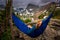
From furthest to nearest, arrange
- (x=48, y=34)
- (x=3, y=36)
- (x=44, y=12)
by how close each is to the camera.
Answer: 1. (x=44, y=12)
2. (x=48, y=34)
3. (x=3, y=36)

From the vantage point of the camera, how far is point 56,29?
4.24 m

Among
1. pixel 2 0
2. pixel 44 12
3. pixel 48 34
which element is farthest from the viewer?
pixel 44 12

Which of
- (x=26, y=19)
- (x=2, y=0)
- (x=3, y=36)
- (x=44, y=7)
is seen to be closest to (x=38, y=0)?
(x=44, y=7)

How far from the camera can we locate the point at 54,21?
14.5 ft

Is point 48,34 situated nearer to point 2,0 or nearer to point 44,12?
point 44,12

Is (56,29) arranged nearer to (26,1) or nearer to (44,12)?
(44,12)

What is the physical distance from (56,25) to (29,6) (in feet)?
3.25

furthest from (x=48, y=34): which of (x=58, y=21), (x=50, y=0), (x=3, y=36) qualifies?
(x=50, y=0)

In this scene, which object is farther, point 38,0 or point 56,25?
point 38,0

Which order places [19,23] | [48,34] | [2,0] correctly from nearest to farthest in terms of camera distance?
[19,23], [48,34], [2,0]

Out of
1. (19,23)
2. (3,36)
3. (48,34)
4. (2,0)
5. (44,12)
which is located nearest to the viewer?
(19,23)

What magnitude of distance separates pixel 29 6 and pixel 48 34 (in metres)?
1.19

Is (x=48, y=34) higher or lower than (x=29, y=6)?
lower

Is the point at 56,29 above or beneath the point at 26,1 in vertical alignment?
beneath
